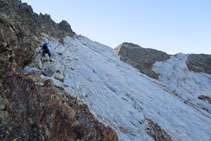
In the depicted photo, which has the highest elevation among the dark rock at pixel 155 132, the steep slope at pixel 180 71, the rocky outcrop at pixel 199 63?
the rocky outcrop at pixel 199 63

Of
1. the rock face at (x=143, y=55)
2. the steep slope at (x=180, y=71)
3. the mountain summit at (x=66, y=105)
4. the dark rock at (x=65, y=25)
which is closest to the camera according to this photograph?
the mountain summit at (x=66, y=105)

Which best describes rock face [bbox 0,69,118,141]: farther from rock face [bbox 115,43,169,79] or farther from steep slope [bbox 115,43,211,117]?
rock face [bbox 115,43,169,79]

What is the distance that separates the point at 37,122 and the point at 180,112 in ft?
57.9

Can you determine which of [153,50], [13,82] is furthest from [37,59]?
[153,50]

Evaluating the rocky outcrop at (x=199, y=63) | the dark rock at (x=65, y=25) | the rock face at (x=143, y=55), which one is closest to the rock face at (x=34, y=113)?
the dark rock at (x=65, y=25)

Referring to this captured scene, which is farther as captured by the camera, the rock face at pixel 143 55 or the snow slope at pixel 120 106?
the rock face at pixel 143 55

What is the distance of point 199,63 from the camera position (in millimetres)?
45406

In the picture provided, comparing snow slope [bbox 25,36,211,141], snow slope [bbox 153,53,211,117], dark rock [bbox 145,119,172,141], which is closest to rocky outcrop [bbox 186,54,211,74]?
snow slope [bbox 153,53,211,117]

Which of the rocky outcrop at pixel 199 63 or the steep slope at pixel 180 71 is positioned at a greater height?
the rocky outcrop at pixel 199 63

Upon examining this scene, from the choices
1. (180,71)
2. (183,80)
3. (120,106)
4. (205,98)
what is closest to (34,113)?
(120,106)

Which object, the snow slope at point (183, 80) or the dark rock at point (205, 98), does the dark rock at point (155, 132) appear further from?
the dark rock at point (205, 98)

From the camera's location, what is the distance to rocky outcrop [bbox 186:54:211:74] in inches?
1635

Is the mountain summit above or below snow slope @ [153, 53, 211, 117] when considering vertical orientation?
below

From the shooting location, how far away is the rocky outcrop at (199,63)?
4152cm
